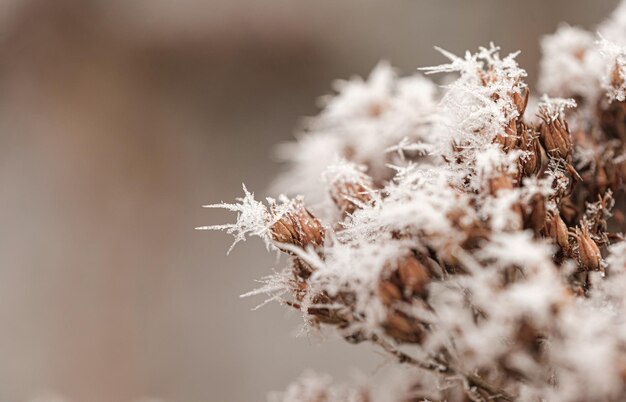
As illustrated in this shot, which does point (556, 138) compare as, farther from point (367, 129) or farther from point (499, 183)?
point (367, 129)

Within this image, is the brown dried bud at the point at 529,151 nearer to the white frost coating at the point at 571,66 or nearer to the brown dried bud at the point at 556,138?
the brown dried bud at the point at 556,138

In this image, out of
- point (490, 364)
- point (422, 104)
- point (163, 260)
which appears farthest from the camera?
point (163, 260)

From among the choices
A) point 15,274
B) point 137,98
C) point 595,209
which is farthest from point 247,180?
point 595,209

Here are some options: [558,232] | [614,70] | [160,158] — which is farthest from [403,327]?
[160,158]

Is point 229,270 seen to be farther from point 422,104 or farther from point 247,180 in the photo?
point 422,104

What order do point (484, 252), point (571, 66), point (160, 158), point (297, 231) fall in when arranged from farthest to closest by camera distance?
point (160, 158) → point (571, 66) → point (297, 231) → point (484, 252)

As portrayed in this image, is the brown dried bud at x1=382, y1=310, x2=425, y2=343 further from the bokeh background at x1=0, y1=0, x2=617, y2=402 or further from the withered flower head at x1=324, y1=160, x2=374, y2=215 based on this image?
the bokeh background at x1=0, y1=0, x2=617, y2=402
